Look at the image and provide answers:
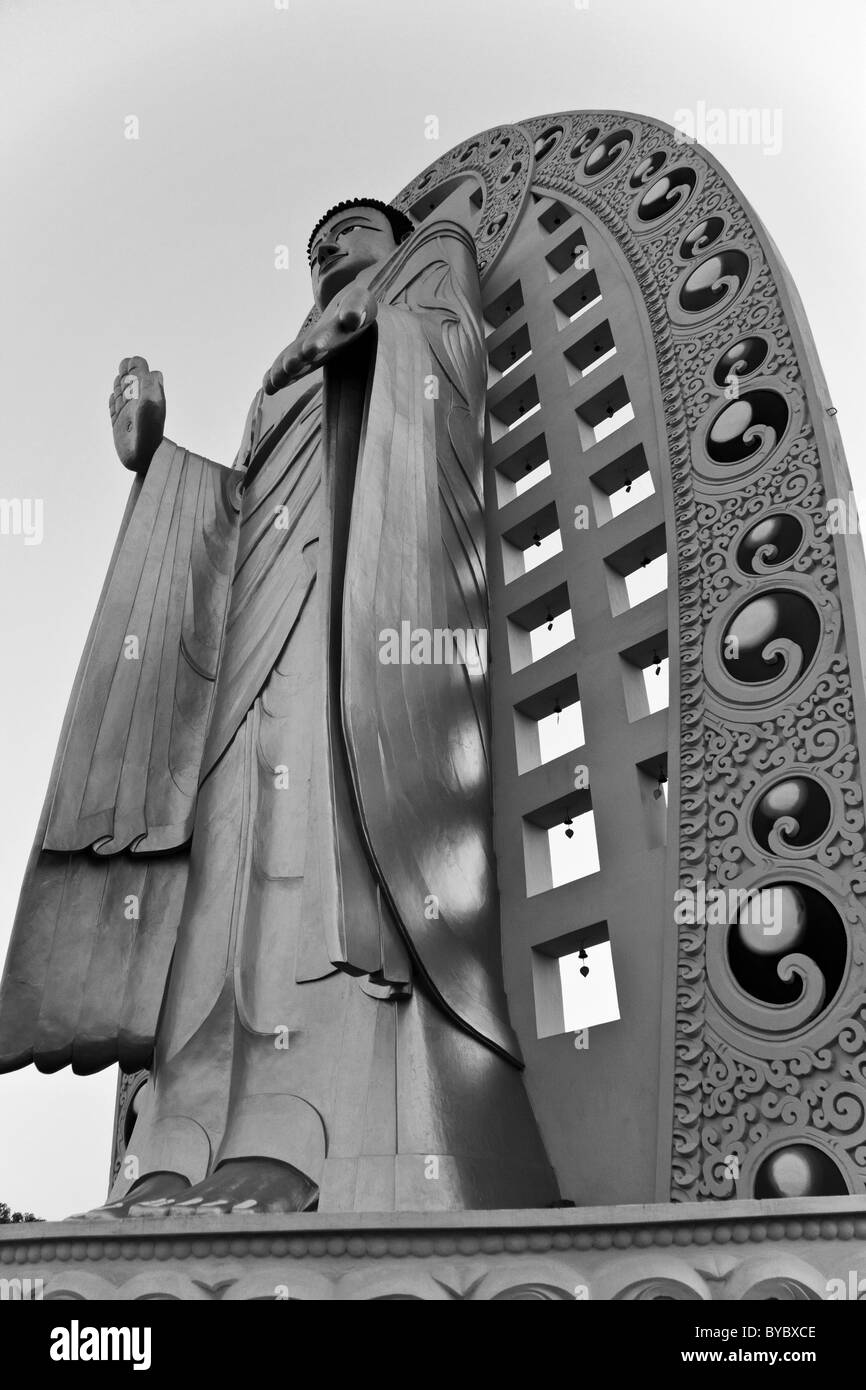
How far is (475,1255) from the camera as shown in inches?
98.2

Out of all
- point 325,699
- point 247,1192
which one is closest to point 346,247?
point 325,699

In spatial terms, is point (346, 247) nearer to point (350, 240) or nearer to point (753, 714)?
point (350, 240)

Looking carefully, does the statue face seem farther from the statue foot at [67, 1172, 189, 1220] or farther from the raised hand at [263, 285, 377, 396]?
the statue foot at [67, 1172, 189, 1220]

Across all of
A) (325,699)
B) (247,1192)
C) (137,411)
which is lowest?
(247,1192)

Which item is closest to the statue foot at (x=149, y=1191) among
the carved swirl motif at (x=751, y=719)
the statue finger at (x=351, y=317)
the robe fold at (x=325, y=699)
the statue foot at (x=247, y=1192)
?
the statue foot at (x=247, y=1192)

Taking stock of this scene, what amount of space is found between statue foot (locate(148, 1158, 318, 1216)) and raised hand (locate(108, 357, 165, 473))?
9.92 ft

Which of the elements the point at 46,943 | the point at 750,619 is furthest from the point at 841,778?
the point at 46,943

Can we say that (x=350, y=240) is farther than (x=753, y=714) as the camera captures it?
Yes

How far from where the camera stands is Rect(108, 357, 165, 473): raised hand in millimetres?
5273

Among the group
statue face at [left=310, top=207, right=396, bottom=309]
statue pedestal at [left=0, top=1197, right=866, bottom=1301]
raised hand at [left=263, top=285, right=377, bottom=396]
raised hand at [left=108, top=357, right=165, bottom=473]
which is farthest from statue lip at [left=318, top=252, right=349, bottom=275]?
statue pedestal at [left=0, top=1197, right=866, bottom=1301]

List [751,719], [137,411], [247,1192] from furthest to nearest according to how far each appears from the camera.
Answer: [137,411] < [751,719] < [247,1192]

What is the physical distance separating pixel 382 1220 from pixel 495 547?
330 centimetres

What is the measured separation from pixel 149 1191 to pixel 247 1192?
517mm

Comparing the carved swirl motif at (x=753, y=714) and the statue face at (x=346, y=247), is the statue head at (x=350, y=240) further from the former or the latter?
the carved swirl motif at (x=753, y=714)
